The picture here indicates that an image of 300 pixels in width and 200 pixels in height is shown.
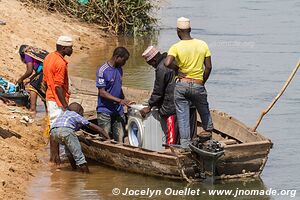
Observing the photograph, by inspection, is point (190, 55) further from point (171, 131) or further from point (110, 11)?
point (110, 11)

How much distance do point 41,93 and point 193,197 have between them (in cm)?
426

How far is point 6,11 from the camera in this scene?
21.6m

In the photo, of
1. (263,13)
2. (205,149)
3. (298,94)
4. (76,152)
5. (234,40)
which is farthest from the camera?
(263,13)

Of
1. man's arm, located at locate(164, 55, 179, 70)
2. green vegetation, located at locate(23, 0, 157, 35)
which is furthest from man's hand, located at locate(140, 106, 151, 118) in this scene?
green vegetation, located at locate(23, 0, 157, 35)

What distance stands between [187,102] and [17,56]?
853cm

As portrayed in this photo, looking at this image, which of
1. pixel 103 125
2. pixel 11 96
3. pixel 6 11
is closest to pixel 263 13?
pixel 6 11

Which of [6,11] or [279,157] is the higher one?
[6,11]

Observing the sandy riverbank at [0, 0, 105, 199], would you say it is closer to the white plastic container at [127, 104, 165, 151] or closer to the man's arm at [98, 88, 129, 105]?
the man's arm at [98, 88, 129, 105]

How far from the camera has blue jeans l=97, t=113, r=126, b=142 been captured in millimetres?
11102

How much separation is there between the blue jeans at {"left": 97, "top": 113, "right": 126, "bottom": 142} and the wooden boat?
229mm

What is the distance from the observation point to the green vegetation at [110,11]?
78.0 feet

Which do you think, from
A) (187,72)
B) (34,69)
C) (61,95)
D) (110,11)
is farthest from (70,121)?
(110,11)

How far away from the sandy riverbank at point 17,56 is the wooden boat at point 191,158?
0.91m

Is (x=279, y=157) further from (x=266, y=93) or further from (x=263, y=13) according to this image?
(x=263, y=13)
